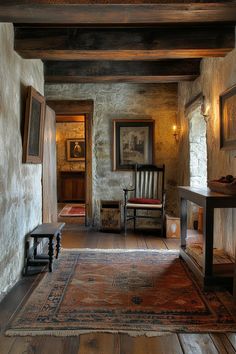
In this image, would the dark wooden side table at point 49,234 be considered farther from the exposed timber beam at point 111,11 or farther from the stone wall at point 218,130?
the exposed timber beam at point 111,11

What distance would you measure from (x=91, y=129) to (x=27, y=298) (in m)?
3.60

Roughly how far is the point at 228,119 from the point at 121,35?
137 centimetres

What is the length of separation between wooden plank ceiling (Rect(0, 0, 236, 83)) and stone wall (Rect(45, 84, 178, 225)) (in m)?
1.24

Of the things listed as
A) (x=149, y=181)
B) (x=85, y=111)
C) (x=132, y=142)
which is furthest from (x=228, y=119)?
(x=85, y=111)

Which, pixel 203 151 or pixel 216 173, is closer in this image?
pixel 216 173

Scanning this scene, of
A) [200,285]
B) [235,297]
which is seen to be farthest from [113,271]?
[235,297]

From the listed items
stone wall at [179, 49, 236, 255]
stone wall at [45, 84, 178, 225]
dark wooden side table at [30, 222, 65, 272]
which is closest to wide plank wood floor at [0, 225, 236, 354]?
dark wooden side table at [30, 222, 65, 272]

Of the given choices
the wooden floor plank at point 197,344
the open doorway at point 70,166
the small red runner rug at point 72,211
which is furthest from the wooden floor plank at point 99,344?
the open doorway at point 70,166

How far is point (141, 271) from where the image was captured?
129 inches

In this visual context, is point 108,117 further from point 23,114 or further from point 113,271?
point 113,271

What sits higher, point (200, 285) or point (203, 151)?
point (203, 151)

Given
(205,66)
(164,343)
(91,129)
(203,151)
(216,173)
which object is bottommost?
(164,343)

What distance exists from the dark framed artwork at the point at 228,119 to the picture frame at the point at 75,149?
21.6ft

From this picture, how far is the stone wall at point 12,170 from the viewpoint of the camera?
8.82ft
